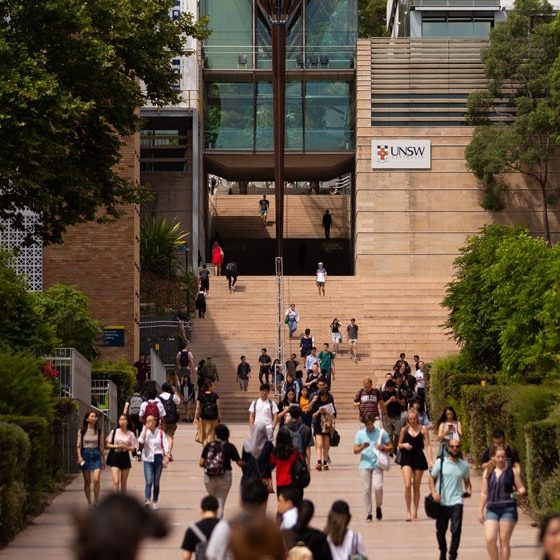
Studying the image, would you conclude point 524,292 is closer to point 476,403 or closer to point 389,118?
point 476,403

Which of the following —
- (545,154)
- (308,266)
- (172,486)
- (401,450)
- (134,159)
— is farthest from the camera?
(308,266)

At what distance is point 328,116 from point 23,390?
40219mm

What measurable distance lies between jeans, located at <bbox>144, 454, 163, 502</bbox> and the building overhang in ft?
133

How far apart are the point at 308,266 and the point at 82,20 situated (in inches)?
1687

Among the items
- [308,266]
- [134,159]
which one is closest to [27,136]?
[134,159]

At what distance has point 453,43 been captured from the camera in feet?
189

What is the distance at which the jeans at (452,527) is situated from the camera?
580 inches

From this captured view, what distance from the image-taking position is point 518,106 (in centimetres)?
5416

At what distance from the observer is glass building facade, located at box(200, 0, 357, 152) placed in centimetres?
5962

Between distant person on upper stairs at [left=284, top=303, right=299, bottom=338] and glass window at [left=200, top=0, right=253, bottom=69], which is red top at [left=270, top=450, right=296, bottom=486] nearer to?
distant person on upper stairs at [left=284, top=303, right=299, bottom=338]

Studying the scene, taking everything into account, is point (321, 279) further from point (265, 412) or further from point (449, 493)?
point (449, 493)

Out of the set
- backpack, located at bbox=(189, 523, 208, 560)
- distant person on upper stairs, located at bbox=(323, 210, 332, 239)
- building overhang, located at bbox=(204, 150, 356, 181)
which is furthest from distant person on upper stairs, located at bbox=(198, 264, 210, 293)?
backpack, located at bbox=(189, 523, 208, 560)

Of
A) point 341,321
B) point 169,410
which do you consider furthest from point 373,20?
point 169,410

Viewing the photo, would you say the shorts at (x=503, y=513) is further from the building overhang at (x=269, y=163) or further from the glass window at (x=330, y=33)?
the glass window at (x=330, y=33)
